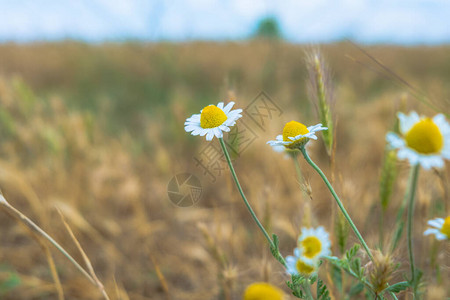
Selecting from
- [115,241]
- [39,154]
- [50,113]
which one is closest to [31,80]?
[50,113]

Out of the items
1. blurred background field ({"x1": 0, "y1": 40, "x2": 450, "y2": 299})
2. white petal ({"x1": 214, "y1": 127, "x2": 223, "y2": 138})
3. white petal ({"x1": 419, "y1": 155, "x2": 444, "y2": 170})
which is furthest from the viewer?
blurred background field ({"x1": 0, "y1": 40, "x2": 450, "y2": 299})

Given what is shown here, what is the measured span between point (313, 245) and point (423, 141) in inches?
8.2

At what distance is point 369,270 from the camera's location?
1.54 ft

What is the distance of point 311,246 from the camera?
477mm

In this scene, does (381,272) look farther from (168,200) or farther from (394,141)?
(168,200)

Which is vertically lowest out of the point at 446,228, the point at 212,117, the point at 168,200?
the point at 168,200

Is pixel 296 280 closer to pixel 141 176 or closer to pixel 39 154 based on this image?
pixel 141 176

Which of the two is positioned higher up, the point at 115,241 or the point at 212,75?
the point at 212,75

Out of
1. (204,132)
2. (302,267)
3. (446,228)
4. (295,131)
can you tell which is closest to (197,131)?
(204,132)

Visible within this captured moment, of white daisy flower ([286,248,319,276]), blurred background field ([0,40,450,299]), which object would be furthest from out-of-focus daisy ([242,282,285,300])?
blurred background field ([0,40,450,299])

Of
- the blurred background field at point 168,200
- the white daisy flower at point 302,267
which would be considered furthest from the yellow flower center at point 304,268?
the blurred background field at point 168,200

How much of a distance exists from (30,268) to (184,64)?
385 cm

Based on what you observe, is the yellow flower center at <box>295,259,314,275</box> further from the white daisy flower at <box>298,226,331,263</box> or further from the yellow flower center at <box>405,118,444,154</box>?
the yellow flower center at <box>405,118,444,154</box>

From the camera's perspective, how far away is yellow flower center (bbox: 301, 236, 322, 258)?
47 cm
